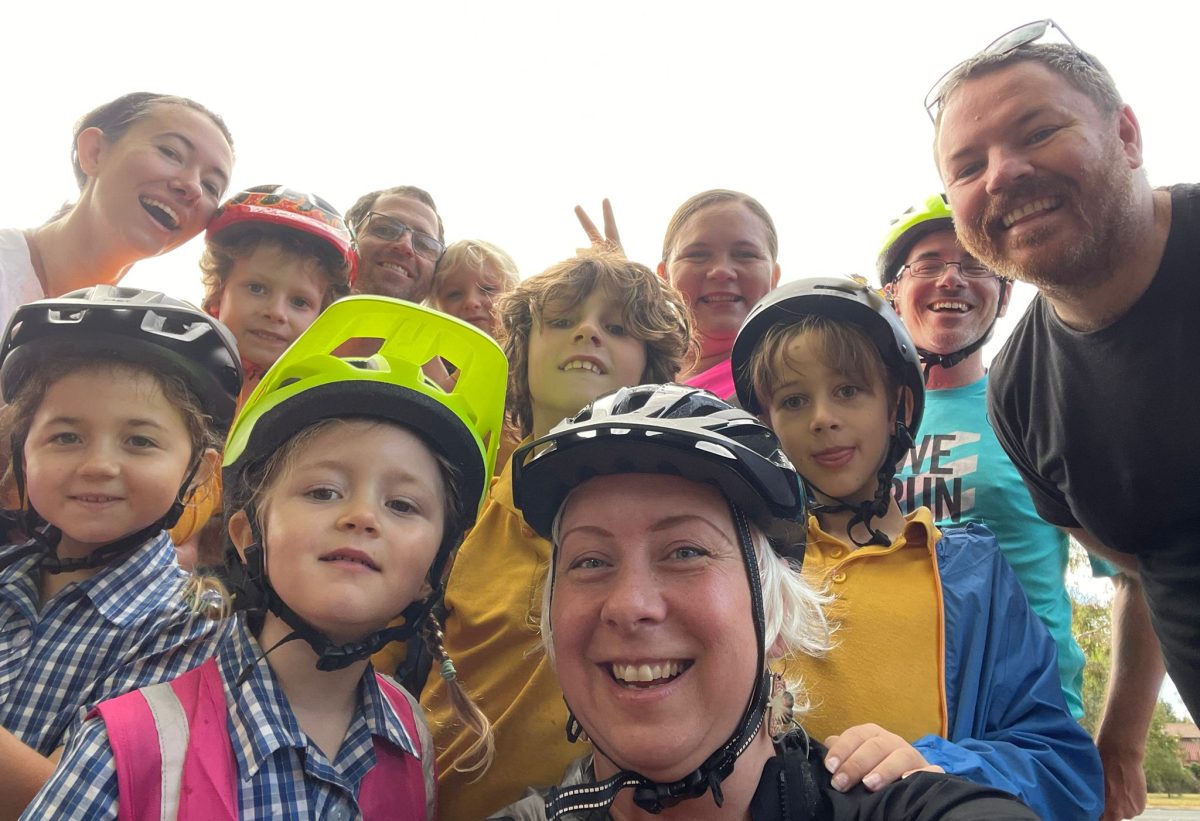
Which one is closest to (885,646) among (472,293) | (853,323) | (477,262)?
(853,323)

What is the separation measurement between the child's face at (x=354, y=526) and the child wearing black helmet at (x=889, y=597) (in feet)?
4.46

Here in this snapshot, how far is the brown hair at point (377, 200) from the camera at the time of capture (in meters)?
6.02

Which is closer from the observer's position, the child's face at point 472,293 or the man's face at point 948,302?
the man's face at point 948,302

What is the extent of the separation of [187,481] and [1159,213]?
4.19 metres

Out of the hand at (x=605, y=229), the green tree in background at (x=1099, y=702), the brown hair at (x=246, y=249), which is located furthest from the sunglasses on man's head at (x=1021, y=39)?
the green tree in background at (x=1099, y=702)

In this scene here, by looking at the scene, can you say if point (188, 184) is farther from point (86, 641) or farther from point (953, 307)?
point (953, 307)

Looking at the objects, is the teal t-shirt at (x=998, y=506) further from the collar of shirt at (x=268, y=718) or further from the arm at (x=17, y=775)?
the arm at (x=17, y=775)

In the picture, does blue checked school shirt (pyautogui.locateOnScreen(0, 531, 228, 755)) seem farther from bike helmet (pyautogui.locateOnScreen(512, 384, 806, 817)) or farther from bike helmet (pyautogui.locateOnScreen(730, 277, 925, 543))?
bike helmet (pyautogui.locateOnScreen(730, 277, 925, 543))

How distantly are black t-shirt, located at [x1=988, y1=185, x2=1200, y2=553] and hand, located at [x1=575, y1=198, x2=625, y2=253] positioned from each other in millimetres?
2321

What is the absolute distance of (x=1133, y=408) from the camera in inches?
141

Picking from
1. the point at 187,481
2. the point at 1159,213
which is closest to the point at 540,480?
the point at 187,481

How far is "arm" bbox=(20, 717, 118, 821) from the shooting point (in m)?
2.09

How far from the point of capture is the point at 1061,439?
3822mm

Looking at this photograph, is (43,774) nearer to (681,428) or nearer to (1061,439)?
(681,428)
